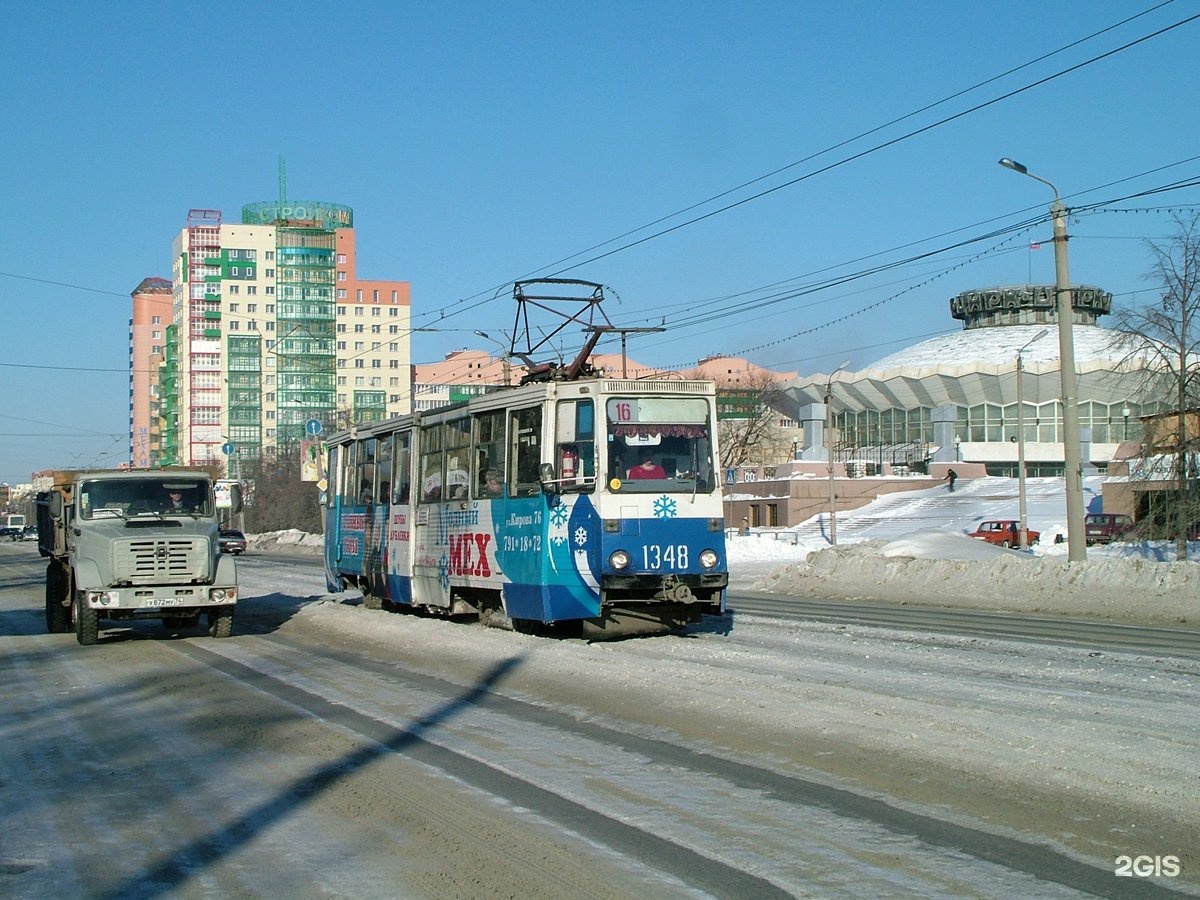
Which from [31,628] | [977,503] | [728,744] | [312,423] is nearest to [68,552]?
[31,628]

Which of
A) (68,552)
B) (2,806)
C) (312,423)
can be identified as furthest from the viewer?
(312,423)

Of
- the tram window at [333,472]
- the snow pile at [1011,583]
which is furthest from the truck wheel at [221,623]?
the snow pile at [1011,583]

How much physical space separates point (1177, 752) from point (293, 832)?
578cm

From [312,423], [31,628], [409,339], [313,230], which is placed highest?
[313,230]

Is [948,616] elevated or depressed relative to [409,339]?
depressed

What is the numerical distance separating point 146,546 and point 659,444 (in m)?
7.65

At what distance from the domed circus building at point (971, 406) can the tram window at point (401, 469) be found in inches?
2414

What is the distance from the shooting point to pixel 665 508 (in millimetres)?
16078

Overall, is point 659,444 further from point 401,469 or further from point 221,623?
point 221,623

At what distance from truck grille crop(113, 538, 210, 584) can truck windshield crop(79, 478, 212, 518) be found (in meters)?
0.92

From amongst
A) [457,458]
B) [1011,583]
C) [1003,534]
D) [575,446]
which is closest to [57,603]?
[457,458]

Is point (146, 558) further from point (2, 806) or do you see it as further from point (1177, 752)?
point (1177, 752)

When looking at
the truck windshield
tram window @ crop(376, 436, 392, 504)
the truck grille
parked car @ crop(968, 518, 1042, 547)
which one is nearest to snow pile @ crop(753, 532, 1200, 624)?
tram window @ crop(376, 436, 392, 504)

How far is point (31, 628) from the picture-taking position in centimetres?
2325
